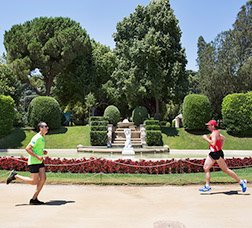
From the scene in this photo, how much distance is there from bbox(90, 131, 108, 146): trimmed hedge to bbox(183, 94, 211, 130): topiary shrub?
293 inches

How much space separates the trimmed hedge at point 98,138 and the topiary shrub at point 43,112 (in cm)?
464

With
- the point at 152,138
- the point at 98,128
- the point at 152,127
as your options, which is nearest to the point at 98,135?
the point at 98,128

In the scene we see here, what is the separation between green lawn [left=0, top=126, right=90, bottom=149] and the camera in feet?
80.7

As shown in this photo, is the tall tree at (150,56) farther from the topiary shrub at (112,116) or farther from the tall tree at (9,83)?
the tall tree at (9,83)

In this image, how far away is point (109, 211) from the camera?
18.9ft

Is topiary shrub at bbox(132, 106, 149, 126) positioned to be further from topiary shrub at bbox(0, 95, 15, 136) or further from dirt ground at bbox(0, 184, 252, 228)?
dirt ground at bbox(0, 184, 252, 228)

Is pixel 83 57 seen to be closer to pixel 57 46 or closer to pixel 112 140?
pixel 57 46

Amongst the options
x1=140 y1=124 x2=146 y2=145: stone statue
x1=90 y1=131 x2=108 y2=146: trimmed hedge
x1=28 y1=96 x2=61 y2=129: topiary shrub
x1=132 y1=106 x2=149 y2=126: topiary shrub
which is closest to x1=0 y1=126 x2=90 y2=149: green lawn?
x1=90 y1=131 x2=108 y2=146: trimmed hedge

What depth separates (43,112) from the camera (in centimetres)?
2641

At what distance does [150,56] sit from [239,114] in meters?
9.09

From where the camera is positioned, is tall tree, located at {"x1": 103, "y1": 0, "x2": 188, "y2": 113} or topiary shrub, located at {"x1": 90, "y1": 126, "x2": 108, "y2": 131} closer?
topiary shrub, located at {"x1": 90, "y1": 126, "x2": 108, "y2": 131}

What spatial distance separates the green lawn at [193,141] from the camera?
24.6 metres

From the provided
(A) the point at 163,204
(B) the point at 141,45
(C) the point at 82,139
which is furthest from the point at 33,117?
(A) the point at 163,204

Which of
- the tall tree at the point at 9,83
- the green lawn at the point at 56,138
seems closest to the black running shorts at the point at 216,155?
the green lawn at the point at 56,138
